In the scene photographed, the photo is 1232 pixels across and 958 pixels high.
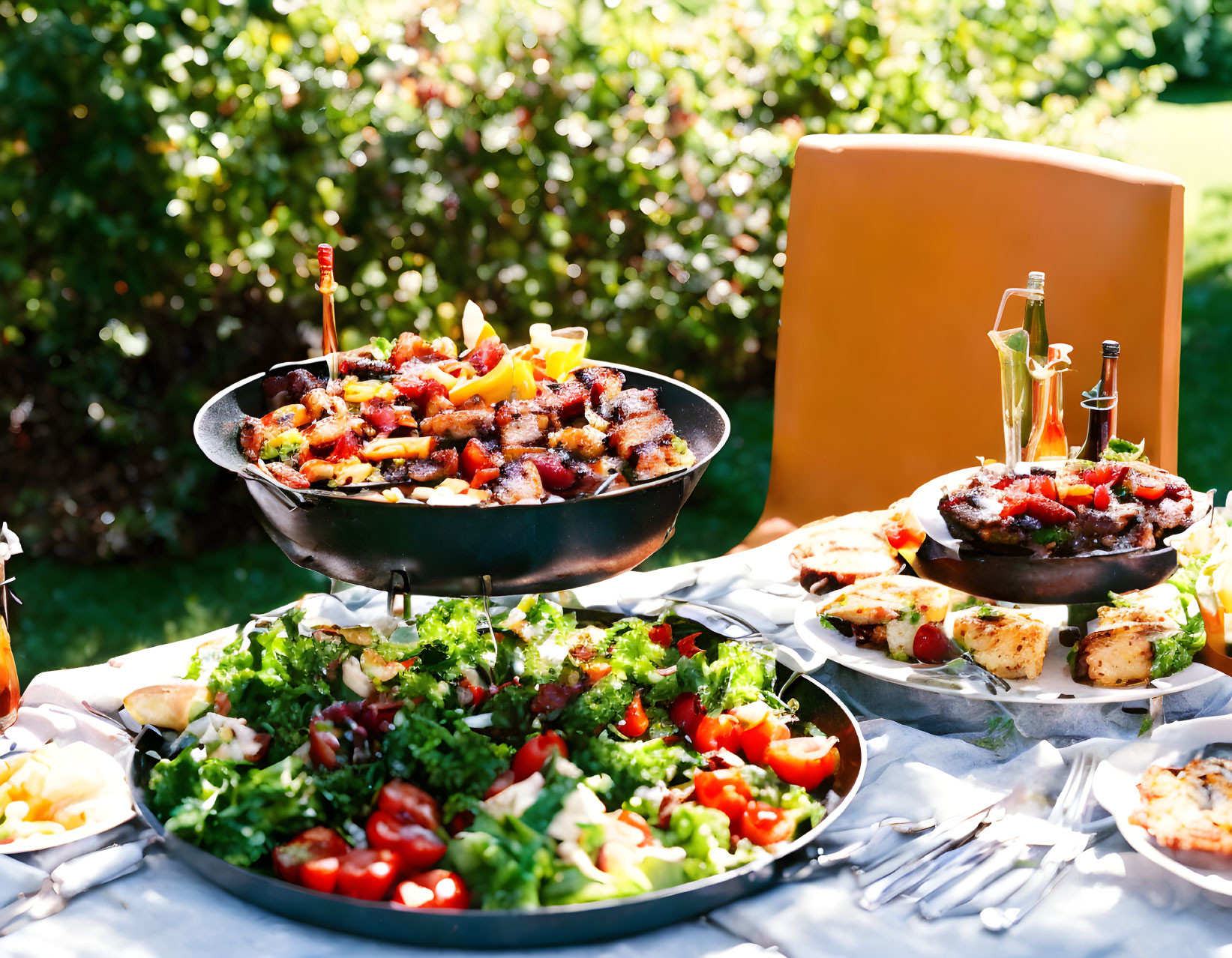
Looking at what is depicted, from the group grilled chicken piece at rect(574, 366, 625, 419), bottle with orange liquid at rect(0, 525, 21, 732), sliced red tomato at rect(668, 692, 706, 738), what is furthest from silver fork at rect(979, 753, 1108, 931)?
bottle with orange liquid at rect(0, 525, 21, 732)

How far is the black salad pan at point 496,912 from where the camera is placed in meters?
1.33

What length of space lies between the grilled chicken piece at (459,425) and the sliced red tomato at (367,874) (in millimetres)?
624

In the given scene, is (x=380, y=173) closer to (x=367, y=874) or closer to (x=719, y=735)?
(x=719, y=735)

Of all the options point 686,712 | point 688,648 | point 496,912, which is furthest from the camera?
point 688,648

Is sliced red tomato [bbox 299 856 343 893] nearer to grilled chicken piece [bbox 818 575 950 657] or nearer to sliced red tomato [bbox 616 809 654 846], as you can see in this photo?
sliced red tomato [bbox 616 809 654 846]

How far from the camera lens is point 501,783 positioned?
1553 millimetres

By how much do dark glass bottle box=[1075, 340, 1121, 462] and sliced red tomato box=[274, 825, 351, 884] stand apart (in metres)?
1.40

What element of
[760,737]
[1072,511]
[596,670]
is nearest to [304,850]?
[596,670]

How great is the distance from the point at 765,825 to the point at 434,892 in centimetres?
41

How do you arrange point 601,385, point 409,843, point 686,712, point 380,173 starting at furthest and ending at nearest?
point 380,173
point 601,385
point 686,712
point 409,843

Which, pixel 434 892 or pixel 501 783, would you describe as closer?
pixel 434 892

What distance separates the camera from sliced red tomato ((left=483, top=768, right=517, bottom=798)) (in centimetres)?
154

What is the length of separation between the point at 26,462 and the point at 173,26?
Answer: 1.61m

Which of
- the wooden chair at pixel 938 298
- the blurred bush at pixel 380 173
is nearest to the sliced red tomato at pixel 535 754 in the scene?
the wooden chair at pixel 938 298
